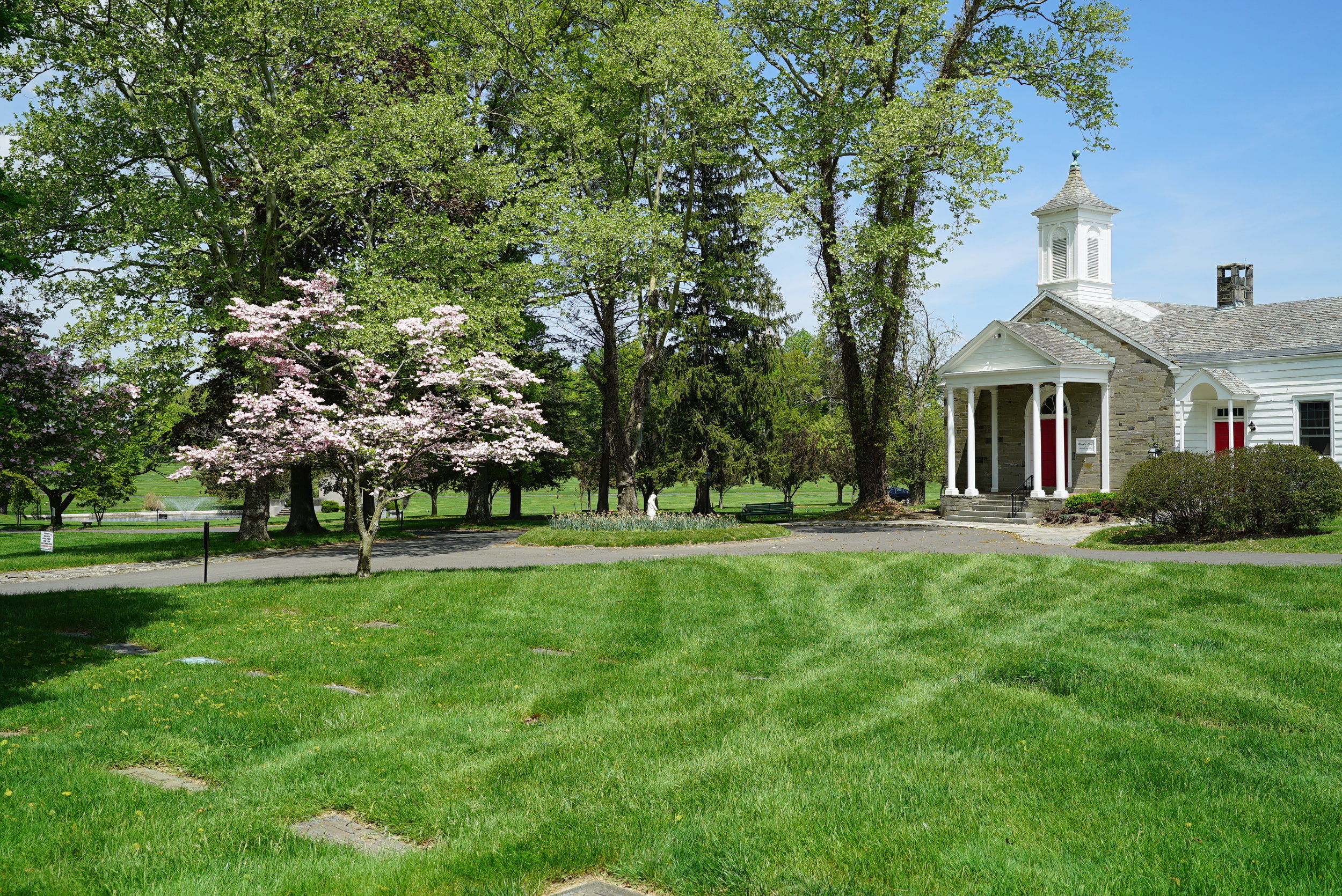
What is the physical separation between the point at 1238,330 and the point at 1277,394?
2496 millimetres

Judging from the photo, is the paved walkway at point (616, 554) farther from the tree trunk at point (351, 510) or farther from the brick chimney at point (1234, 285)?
the brick chimney at point (1234, 285)

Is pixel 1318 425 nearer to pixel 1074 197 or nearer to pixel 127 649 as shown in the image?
pixel 1074 197

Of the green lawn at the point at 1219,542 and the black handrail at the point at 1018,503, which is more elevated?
the black handrail at the point at 1018,503

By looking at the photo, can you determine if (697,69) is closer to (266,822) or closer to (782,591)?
(782,591)

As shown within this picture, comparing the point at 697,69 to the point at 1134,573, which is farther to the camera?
the point at 697,69

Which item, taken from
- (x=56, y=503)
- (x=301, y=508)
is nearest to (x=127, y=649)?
(x=301, y=508)

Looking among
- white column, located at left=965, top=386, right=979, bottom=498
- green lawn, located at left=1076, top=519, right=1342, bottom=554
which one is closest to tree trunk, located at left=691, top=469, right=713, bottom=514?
white column, located at left=965, top=386, right=979, bottom=498

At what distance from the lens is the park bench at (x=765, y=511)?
3381cm

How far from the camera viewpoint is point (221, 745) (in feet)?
19.1

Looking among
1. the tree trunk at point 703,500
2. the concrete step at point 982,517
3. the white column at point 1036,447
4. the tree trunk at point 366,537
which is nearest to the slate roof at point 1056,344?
the white column at point 1036,447

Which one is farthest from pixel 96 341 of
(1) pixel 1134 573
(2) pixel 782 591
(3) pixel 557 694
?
(1) pixel 1134 573

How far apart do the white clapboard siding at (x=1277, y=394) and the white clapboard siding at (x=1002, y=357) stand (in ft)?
13.2

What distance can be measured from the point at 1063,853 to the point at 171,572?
17.4 meters

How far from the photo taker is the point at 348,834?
14.9ft
